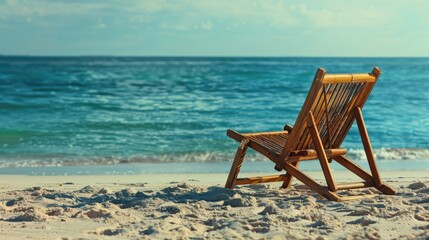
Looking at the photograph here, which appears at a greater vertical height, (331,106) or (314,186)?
(331,106)

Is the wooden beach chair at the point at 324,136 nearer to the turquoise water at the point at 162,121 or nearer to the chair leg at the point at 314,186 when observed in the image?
the chair leg at the point at 314,186

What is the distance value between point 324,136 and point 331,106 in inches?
14.0

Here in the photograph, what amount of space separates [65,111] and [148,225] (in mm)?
13721

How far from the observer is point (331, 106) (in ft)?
19.1

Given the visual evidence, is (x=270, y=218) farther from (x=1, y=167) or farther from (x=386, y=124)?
(x=386, y=124)

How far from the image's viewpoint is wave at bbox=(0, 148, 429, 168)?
948 cm

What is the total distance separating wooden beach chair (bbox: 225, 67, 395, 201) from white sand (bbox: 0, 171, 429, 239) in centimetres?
19

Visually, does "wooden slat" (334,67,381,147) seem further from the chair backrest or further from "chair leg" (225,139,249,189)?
"chair leg" (225,139,249,189)

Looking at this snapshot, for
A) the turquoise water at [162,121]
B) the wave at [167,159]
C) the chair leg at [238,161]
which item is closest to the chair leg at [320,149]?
the chair leg at [238,161]

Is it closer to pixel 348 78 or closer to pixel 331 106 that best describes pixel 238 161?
pixel 331 106

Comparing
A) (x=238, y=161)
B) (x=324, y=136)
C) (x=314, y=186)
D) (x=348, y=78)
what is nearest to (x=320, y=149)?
(x=314, y=186)

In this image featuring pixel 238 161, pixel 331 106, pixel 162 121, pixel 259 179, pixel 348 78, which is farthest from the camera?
pixel 162 121

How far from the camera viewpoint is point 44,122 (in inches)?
611

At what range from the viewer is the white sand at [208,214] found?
14.8ft
